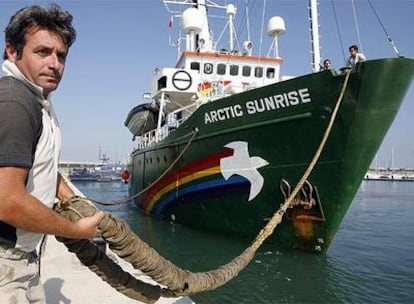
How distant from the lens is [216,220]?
31.3 ft

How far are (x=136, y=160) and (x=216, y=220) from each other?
8.74 m

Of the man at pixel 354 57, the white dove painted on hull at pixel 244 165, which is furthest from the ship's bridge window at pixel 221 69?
the man at pixel 354 57

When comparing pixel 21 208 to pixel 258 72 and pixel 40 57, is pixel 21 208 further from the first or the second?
pixel 258 72

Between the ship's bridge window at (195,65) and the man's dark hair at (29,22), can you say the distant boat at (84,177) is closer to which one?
the ship's bridge window at (195,65)

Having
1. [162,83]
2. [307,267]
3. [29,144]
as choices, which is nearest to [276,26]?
[162,83]

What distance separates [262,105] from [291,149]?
3.65 feet

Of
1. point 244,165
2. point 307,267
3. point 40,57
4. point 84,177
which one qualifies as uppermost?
point 84,177

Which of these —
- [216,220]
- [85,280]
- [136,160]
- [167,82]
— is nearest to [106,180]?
[136,160]

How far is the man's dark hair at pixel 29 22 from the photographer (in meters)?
1.54

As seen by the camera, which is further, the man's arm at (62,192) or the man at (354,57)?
the man at (354,57)

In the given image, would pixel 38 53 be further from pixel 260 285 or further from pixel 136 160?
pixel 136 160

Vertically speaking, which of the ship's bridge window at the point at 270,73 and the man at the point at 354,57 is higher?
the ship's bridge window at the point at 270,73

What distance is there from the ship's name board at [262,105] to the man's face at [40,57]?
249 inches

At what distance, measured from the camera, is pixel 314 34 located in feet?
28.1
